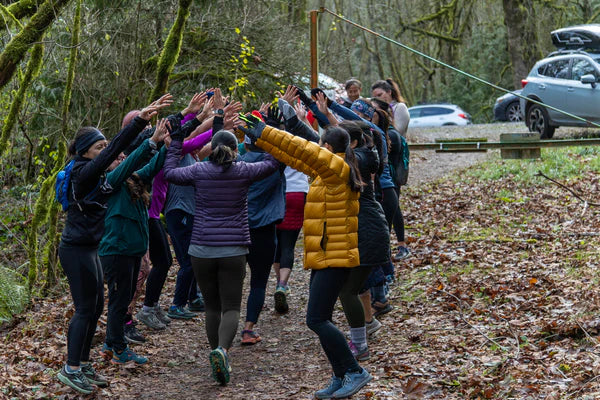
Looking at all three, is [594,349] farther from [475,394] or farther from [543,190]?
[543,190]

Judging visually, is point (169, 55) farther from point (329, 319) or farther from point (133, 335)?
point (329, 319)

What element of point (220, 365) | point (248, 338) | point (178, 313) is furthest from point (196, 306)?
point (220, 365)

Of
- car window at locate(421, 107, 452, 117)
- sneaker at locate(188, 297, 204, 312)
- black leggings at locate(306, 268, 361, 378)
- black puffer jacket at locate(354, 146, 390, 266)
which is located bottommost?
sneaker at locate(188, 297, 204, 312)

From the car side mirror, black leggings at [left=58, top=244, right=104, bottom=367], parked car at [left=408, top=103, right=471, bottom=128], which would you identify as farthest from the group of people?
parked car at [left=408, top=103, right=471, bottom=128]

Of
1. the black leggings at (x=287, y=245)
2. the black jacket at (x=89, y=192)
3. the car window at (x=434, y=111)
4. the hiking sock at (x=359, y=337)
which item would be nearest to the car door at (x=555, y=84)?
the black leggings at (x=287, y=245)

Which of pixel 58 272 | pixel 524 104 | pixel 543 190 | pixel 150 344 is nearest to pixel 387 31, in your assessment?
pixel 524 104

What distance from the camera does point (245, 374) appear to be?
6332 mm

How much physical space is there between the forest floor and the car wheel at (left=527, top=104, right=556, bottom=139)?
244 inches

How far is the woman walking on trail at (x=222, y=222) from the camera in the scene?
19.6ft

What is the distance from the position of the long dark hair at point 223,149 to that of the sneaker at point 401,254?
166 inches

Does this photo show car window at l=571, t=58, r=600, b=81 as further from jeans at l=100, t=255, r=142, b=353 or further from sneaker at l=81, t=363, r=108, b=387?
sneaker at l=81, t=363, r=108, b=387

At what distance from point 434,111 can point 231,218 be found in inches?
1187

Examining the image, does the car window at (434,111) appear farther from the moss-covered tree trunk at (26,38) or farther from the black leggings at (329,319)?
the black leggings at (329,319)

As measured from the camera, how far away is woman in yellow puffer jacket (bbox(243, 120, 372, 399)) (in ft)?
18.0
